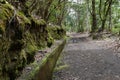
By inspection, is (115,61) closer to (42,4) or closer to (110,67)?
(110,67)

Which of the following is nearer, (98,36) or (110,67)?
(110,67)

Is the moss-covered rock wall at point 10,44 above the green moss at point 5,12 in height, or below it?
below

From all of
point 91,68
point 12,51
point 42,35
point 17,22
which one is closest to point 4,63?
point 12,51

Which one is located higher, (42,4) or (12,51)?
(42,4)

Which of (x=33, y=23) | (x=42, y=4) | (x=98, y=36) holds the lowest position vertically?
(x=98, y=36)

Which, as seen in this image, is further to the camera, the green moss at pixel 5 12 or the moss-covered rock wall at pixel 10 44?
the green moss at pixel 5 12

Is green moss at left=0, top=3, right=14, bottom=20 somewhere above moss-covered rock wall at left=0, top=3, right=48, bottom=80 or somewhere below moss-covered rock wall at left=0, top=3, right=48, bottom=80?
above

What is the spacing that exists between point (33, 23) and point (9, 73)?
20.0 ft

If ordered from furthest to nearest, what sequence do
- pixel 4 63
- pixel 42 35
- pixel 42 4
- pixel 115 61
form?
1. pixel 42 4
2. pixel 42 35
3. pixel 115 61
4. pixel 4 63

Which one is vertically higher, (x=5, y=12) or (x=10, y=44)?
(x=5, y=12)

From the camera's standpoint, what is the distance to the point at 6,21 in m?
6.23

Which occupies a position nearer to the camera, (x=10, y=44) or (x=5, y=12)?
(x=5, y=12)

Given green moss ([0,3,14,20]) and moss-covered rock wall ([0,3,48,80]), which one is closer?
moss-covered rock wall ([0,3,48,80])

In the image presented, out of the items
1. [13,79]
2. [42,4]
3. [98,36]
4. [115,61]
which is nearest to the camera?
[13,79]
